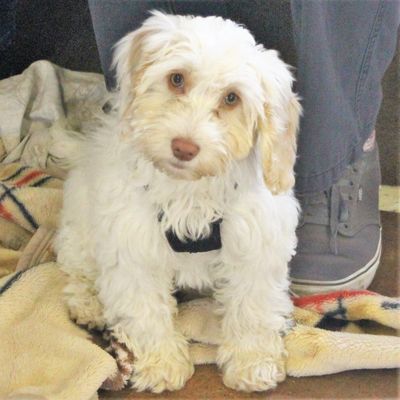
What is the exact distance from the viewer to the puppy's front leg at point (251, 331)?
1.39m

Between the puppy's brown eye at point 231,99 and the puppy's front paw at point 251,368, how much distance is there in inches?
22.1

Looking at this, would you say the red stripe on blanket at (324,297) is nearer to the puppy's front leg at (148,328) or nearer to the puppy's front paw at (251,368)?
the puppy's front paw at (251,368)

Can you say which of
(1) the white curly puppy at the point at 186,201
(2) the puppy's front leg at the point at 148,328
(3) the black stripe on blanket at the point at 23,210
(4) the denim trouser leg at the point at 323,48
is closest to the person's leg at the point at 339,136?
(4) the denim trouser leg at the point at 323,48

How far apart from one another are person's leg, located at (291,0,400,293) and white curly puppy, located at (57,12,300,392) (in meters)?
0.16

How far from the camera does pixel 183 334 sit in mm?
1484

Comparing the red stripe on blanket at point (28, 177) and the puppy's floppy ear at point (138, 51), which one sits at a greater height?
the puppy's floppy ear at point (138, 51)

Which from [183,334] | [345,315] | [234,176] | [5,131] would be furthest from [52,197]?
[345,315]

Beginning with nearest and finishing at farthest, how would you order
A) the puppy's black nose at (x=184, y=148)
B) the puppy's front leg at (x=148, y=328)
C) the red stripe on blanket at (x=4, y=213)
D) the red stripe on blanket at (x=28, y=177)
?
1. the puppy's black nose at (x=184, y=148)
2. the puppy's front leg at (x=148, y=328)
3. the red stripe on blanket at (x=4, y=213)
4. the red stripe on blanket at (x=28, y=177)

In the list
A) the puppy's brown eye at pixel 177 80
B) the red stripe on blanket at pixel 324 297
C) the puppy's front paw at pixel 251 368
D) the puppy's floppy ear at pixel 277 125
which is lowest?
the puppy's front paw at pixel 251 368

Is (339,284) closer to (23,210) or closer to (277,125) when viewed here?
(277,125)

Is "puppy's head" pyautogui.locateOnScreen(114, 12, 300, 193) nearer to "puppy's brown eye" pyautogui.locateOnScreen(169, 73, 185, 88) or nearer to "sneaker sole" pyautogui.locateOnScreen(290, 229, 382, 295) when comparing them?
"puppy's brown eye" pyautogui.locateOnScreen(169, 73, 185, 88)

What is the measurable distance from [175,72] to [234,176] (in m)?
0.24

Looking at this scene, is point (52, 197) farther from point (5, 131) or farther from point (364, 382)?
point (364, 382)

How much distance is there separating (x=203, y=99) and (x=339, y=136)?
44 cm
